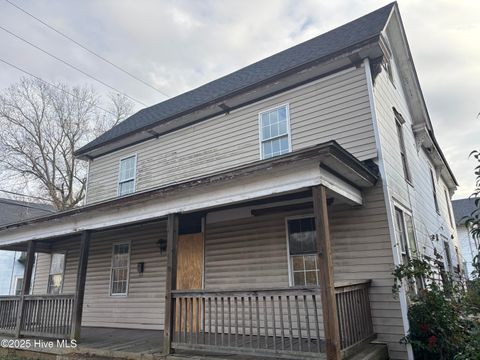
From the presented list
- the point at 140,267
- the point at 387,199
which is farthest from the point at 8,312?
the point at 387,199

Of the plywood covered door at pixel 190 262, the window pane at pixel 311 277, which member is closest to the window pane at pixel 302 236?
the window pane at pixel 311 277

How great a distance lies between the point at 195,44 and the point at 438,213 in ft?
37.9

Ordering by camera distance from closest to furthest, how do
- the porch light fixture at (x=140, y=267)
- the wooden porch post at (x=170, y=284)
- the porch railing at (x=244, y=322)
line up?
the porch railing at (x=244, y=322), the wooden porch post at (x=170, y=284), the porch light fixture at (x=140, y=267)

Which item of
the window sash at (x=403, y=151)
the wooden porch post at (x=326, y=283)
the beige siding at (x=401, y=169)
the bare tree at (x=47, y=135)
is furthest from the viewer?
the bare tree at (x=47, y=135)

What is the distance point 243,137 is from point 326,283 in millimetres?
4887

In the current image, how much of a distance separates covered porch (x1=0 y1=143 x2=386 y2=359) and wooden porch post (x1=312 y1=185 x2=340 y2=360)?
1 cm

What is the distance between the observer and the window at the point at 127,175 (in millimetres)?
10430

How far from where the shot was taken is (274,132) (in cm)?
788

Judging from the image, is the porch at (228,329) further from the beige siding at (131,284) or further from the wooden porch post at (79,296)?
the beige siding at (131,284)

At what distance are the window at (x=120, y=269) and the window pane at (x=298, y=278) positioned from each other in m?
5.26

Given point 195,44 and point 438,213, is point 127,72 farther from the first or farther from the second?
point 438,213

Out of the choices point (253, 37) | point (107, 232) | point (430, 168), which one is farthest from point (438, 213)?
point (107, 232)

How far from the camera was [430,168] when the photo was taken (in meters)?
12.8

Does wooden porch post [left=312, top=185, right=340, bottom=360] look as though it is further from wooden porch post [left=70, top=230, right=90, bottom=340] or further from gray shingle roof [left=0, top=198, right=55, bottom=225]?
gray shingle roof [left=0, top=198, right=55, bottom=225]
